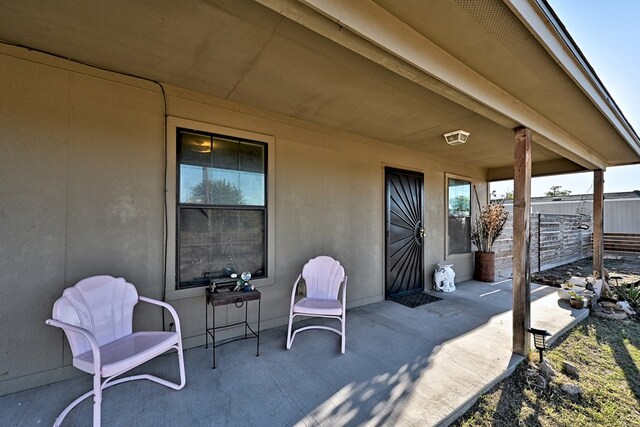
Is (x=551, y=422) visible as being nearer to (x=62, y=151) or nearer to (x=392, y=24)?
(x=392, y=24)

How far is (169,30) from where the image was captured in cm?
178

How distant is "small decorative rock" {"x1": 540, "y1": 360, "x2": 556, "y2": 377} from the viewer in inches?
91.0

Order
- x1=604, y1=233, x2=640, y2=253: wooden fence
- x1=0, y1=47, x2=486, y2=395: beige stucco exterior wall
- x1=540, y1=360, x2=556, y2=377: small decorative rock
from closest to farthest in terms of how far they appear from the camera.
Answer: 1. x1=0, y1=47, x2=486, y2=395: beige stucco exterior wall
2. x1=540, y1=360, x2=556, y2=377: small decorative rock
3. x1=604, y1=233, x2=640, y2=253: wooden fence

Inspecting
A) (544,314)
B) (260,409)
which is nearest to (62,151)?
(260,409)

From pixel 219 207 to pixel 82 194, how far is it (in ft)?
3.59

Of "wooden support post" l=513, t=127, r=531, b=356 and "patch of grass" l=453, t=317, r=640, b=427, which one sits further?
"wooden support post" l=513, t=127, r=531, b=356

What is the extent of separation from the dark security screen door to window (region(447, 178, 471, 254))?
1.05 m

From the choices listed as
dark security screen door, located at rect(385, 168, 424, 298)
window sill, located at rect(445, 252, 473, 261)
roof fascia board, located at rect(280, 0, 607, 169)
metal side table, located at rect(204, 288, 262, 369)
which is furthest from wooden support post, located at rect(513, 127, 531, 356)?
window sill, located at rect(445, 252, 473, 261)

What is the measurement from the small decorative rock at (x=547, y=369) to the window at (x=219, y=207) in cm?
282

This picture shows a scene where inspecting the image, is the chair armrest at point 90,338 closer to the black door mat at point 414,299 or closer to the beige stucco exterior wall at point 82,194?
the beige stucco exterior wall at point 82,194

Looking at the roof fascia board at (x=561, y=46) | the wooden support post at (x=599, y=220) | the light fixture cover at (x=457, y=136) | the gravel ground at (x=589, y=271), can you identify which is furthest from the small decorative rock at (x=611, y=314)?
the light fixture cover at (x=457, y=136)

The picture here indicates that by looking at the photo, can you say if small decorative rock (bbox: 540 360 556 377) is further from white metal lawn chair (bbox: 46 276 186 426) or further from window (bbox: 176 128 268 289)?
white metal lawn chair (bbox: 46 276 186 426)

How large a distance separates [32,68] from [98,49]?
0.55 metres

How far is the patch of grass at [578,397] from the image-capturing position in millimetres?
1811
